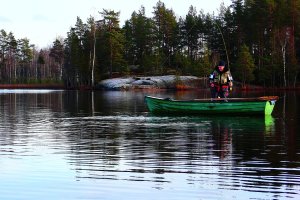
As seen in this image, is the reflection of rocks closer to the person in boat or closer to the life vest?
the person in boat

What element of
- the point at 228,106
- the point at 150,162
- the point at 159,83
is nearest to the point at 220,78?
the point at 228,106

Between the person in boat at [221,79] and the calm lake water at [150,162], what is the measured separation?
19.3 feet

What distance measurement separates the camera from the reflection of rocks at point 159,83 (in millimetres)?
72500

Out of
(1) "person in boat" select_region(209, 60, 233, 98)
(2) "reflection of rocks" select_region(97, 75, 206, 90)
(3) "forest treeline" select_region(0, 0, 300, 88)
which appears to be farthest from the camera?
(2) "reflection of rocks" select_region(97, 75, 206, 90)

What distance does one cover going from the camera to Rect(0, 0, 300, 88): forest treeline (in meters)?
69.1

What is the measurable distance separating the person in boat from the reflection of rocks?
46.5 m

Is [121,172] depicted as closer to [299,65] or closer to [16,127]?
[16,127]

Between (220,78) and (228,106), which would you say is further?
(220,78)

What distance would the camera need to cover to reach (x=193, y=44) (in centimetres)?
8594

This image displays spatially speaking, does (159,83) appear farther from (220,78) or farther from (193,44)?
(220,78)

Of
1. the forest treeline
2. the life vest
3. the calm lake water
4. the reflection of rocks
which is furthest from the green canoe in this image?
the reflection of rocks

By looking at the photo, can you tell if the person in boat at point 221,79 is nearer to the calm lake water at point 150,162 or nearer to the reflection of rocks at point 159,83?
the calm lake water at point 150,162

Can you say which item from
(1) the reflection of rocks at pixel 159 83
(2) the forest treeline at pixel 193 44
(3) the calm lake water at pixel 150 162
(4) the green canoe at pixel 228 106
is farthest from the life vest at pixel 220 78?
(1) the reflection of rocks at pixel 159 83

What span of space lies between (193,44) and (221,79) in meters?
61.9
